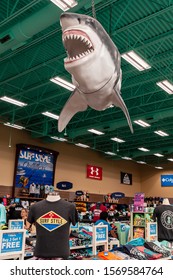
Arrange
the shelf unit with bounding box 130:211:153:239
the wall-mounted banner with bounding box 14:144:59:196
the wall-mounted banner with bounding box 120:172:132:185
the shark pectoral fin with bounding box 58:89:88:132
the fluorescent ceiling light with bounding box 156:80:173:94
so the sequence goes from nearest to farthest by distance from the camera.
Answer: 1. the shark pectoral fin with bounding box 58:89:88:132
2. the shelf unit with bounding box 130:211:153:239
3. the fluorescent ceiling light with bounding box 156:80:173:94
4. the wall-mounted banner with bounding box 14:144:59:196
5. the wall-mounted banner with bounding box 120:172:132:185

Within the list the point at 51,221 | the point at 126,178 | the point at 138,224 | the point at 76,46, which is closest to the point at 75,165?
the point at 126,178

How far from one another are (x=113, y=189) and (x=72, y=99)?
70.4 feet

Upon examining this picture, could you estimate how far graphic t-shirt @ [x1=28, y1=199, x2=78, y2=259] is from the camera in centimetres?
327

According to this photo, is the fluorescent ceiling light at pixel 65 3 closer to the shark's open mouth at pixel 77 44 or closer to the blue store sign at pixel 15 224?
the blue store sign at pixel 15 224

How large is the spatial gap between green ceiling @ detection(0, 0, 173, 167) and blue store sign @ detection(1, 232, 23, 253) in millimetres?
2775

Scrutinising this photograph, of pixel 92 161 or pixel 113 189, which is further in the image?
pixel 113 189

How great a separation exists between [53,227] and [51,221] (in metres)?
0.08

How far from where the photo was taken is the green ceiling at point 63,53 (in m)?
7.18

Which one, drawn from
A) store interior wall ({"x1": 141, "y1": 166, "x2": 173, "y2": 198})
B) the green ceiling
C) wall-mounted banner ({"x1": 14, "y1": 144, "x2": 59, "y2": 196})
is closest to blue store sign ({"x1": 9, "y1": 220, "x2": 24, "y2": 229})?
the green ceiling

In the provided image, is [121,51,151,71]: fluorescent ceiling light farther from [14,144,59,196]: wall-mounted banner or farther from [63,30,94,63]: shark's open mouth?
[14,144,59,196]: wall-mounted banner

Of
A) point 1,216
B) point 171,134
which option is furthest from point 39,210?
point 171,134

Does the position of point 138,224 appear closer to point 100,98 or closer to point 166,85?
point 166,85
